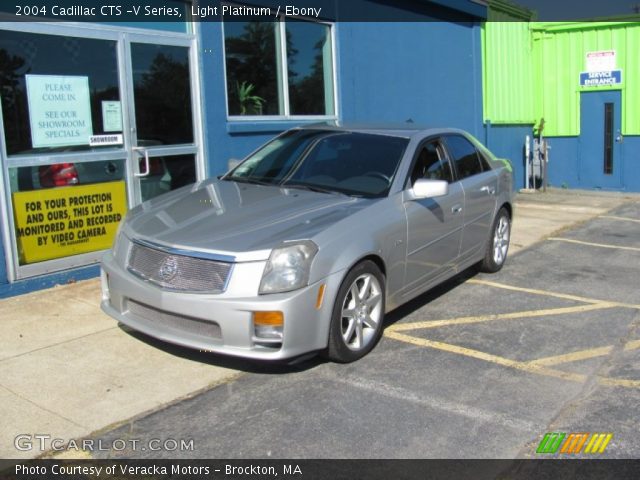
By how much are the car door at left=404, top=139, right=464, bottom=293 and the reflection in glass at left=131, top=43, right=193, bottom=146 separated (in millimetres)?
3251

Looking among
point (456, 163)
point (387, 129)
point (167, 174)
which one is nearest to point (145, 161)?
point (167, 174)

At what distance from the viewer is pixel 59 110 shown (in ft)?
21.4

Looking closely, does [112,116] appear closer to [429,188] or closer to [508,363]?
[429,188]

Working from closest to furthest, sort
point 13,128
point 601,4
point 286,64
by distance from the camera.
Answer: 1. point 13,128
2. point 286,64
3. point 601,4

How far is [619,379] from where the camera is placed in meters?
4.56

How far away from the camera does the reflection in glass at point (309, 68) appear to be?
9617 millimetres

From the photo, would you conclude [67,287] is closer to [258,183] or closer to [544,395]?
[258,183]

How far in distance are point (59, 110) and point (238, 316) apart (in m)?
3.64

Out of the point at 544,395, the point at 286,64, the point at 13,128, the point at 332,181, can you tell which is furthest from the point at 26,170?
the point at 544,395

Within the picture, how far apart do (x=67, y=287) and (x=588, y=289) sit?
5195 millimetres

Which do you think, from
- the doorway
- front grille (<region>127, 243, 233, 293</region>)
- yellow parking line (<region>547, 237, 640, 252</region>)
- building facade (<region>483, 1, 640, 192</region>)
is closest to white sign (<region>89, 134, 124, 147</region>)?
the doorway

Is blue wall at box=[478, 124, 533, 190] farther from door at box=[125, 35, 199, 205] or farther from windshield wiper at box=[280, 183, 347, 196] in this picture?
windshield wiper at box=[280, 183, 347, 196]

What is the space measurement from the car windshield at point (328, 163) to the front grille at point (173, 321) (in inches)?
64.7

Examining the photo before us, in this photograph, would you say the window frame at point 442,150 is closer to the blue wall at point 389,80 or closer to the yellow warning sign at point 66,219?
the blue wall at point 389,80
